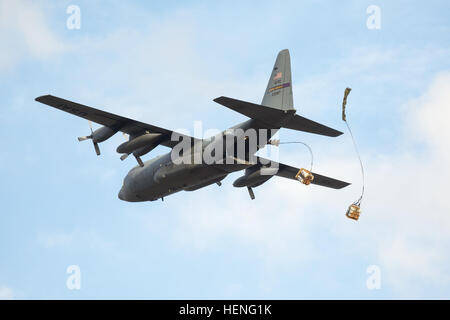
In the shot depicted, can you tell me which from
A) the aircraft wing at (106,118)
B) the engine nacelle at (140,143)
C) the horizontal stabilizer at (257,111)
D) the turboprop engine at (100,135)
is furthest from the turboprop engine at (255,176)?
the turboprop engine at (100,135)

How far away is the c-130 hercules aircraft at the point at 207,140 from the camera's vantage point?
101ft

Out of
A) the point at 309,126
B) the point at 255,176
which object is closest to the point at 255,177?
the point at 255,176

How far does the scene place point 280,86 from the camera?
103 feet

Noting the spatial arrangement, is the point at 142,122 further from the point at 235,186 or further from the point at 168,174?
the point at 235,186

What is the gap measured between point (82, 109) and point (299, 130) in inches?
426

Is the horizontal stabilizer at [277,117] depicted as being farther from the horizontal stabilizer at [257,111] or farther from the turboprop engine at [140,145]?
the turboprop engine at [140,145]

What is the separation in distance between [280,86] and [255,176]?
6.99 meters

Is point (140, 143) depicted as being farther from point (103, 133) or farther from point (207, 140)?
point (207, 140)

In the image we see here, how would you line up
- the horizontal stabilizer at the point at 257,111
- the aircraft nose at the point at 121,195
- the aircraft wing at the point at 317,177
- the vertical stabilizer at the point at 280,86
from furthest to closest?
the aircraft nose at the point at 121,195, the aircraft wing at the point at 317,177, the vertical stabilizer at the point at 280,86, the horizontal stabilizer at the point at 257,111

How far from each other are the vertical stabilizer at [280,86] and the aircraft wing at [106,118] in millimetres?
4933

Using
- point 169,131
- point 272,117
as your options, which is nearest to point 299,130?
point 272,117

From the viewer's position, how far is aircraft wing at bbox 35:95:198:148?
100 feet

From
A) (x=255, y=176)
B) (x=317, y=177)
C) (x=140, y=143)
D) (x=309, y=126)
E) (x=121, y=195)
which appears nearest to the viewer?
(x=309, y=126)

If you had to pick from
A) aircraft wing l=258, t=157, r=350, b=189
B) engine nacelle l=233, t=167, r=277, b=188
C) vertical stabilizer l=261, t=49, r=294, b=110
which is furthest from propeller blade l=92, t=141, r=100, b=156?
aircraft wing l=258, t=157, r=350, b=189
